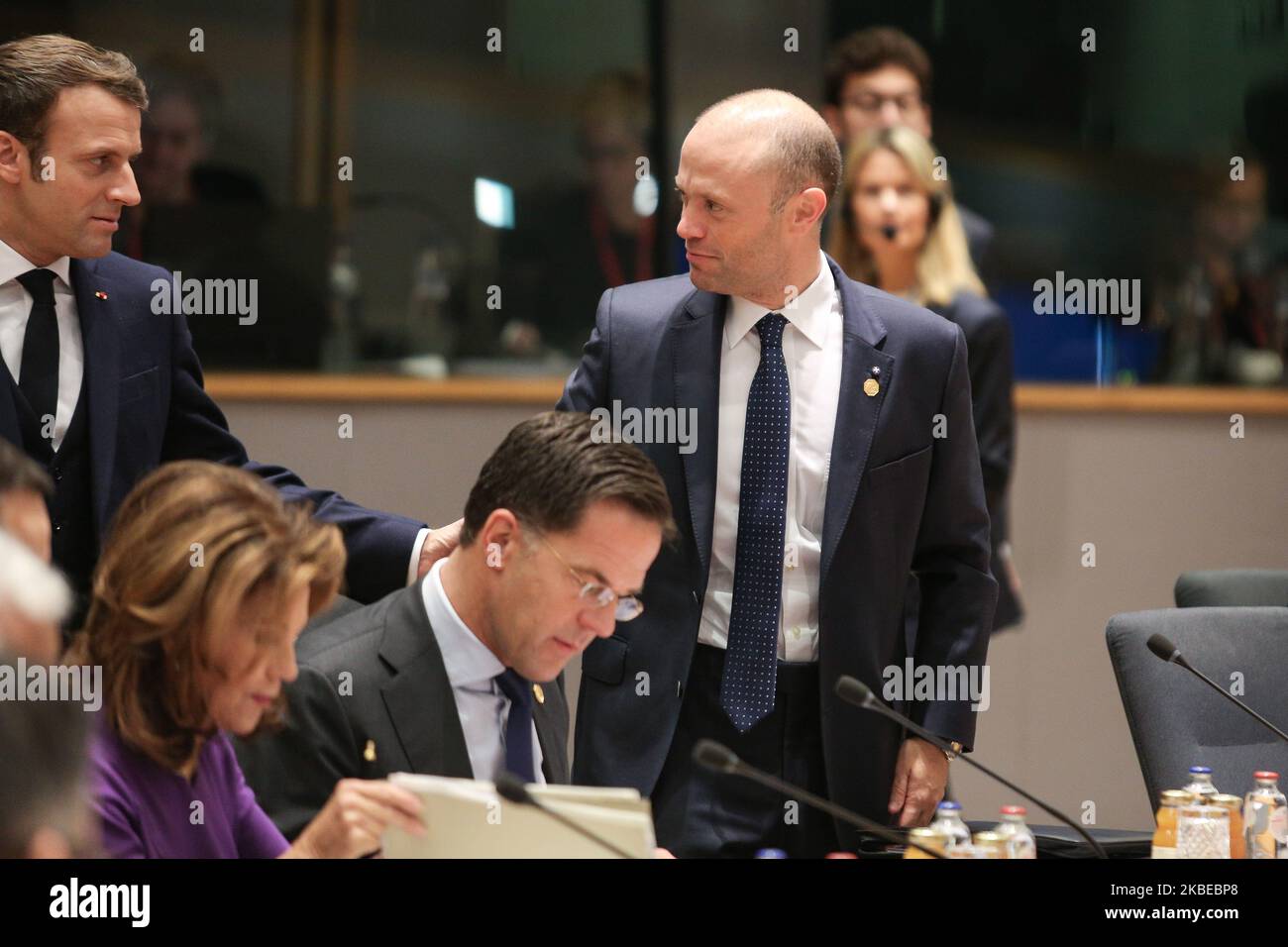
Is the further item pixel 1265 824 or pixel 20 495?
pixel 1265 824

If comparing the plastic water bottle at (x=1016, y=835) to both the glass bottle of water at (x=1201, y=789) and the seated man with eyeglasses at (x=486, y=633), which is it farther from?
the seated man with eyeglasses at (x=486, y=633)

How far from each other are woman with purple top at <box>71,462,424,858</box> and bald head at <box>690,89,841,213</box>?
3.45 ft

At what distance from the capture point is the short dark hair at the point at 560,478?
2.19 m

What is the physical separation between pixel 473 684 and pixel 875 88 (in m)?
2.46

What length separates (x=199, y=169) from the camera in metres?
4.83

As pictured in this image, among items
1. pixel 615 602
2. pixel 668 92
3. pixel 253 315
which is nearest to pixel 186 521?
pixel 615 602

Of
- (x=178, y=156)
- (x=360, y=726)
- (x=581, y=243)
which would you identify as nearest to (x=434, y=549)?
(x=360, y=726)

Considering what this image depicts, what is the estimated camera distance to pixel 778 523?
2.60 meters

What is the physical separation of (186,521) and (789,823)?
1145 millimetres

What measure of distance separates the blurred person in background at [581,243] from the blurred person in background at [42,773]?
12.8ft

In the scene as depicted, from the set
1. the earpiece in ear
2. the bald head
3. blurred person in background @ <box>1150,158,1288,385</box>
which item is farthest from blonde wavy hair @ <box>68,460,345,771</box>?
blurred person in background @ <box>1150,158,1288,385</box>

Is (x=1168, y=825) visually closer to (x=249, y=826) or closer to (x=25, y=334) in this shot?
(x=249, y=826)

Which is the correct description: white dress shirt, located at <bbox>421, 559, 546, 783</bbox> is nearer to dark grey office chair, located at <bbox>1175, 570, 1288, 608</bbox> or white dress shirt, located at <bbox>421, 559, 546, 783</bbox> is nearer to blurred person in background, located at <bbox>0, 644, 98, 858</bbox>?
blurred person in background, located at <bbox>0, 644, 98, 858</bbox>
